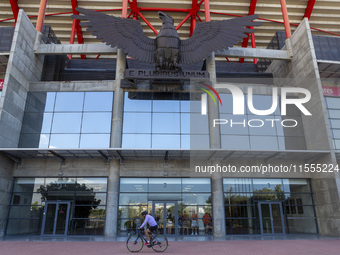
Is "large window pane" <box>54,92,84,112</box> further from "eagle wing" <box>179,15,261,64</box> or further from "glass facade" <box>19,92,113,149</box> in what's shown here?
"eagle wing" <box>179,15,261,64</box>

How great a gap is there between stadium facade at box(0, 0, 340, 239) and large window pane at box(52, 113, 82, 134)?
0.25 feet

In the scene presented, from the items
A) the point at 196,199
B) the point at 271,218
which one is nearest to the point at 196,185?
the point at 196,199

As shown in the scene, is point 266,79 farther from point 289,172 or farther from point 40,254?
point 40,254

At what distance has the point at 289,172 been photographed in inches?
770

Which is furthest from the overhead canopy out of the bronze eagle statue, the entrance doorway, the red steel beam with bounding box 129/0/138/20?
the red steel beam with bounding box 129/0/138/20

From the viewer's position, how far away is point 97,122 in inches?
752

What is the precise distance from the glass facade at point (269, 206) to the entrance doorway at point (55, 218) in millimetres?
11046

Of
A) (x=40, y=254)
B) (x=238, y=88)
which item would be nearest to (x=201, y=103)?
(x=238, y=88)

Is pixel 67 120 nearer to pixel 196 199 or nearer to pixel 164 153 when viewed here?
pixel 164 153

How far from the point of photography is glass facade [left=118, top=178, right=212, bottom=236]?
17.7 metres

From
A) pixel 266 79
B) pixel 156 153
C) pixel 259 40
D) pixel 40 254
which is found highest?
pixel 259 40

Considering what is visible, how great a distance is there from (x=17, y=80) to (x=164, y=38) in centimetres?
1090

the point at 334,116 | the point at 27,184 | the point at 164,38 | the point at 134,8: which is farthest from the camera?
the point at 134,8

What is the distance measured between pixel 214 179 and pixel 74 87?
41.9 ft
